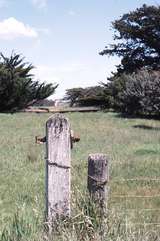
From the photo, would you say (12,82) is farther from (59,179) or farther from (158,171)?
(59,179)

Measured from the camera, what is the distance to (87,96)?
120 feet

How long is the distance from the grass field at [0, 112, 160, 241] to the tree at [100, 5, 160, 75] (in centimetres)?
1143

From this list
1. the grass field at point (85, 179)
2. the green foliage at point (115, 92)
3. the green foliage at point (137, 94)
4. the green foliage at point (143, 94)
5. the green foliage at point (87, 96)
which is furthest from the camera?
the green foliage at point (87, 96)

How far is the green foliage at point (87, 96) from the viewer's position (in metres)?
35.0

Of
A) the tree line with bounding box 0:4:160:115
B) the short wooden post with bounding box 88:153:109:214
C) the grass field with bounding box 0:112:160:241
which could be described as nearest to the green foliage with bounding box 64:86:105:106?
the tree line with bounding box 0:4:160:115

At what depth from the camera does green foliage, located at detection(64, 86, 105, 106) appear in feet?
115

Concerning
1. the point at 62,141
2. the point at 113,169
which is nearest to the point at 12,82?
the point at 113,169

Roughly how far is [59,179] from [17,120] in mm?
19455

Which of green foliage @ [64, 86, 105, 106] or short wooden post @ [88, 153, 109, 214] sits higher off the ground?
green foliage @ [64, 86, 105, 106]

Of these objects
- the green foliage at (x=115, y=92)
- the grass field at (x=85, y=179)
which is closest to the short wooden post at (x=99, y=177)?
the grass field at (x=85, y=179)

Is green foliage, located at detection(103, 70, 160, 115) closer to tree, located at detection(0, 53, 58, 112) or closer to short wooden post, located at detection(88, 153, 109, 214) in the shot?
tree, located at detection(0, 53, 58, 112)

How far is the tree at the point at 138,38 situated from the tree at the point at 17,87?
314 inches

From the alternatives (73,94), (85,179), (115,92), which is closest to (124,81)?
(115,92)

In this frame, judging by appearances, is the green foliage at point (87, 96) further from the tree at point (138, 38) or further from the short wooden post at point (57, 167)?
the short wooden post at point (57, 167)
